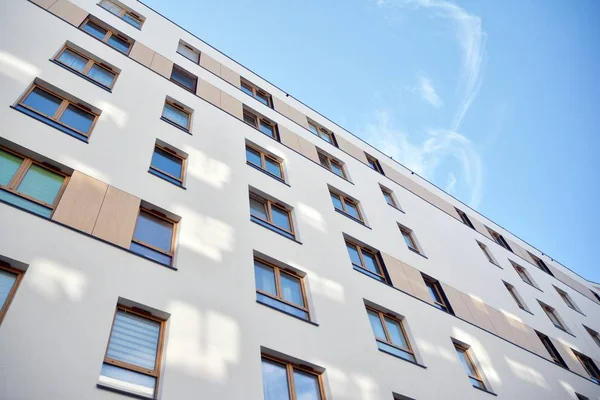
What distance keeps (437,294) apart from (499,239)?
1267cm

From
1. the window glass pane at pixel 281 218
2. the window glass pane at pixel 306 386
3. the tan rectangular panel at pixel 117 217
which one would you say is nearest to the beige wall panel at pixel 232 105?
the window glass pane at pixel 281 218

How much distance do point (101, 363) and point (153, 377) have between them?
2.76 ft

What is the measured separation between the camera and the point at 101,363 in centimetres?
583

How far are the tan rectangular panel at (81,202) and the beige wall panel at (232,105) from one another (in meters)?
7.20

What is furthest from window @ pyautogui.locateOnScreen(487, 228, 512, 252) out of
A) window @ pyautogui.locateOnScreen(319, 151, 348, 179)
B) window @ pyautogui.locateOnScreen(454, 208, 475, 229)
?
window @ pyautogui.locateOnScreen(319, 151, 348, 179)

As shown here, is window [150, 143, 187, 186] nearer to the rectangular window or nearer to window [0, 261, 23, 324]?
window [0, 261, 23, 324]

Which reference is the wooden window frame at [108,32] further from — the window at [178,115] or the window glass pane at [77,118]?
the window glass pane at [77,118]

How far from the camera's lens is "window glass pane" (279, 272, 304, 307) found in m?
9.70

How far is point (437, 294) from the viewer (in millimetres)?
14117

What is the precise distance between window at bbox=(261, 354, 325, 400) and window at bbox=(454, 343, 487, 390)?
5426mm

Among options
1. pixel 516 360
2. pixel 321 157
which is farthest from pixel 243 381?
pixel 321 157

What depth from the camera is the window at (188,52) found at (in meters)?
16.7

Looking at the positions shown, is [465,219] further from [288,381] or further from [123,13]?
[123,13]

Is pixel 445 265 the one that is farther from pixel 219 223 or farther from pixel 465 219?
pixel 219 223
